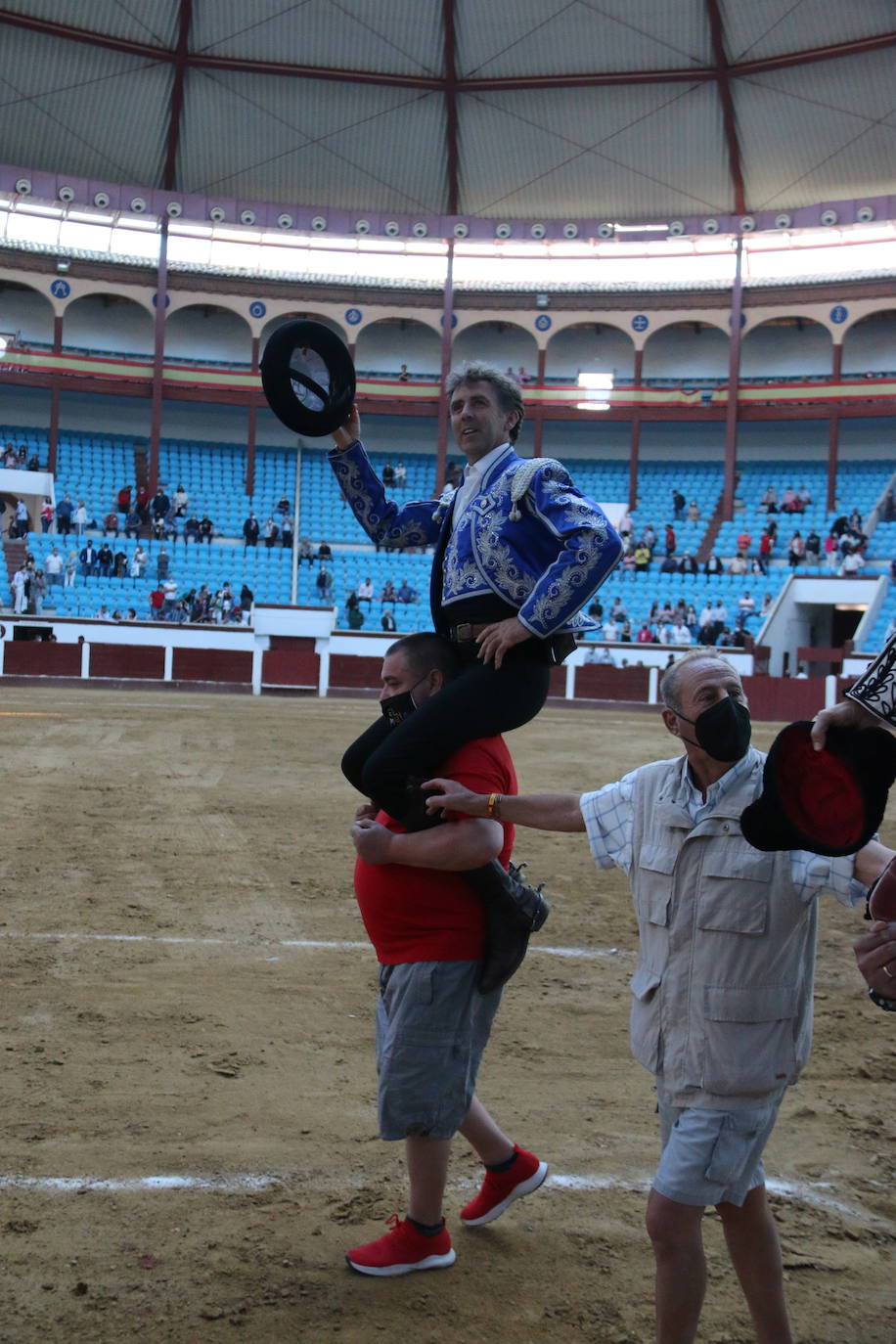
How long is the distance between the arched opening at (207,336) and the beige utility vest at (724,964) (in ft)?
102

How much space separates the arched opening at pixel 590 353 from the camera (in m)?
32.1

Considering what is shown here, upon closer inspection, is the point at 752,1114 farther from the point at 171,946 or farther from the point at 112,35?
the point at 112,35

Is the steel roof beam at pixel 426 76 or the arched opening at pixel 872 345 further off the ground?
the steel roof beam at pixel 426 76

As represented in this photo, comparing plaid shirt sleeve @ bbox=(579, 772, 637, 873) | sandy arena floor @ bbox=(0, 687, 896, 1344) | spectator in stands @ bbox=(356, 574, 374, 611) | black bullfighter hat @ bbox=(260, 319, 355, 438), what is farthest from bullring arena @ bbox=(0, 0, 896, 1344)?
plaid shirt sleeve @ bbox=(579, 772, 637, 873)

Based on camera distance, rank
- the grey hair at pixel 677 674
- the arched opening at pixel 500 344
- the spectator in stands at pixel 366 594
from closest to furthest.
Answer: the grey hair at pixel 677 674
the spectator in stands at pixel 366 594
the arched opening at pixel 500 344

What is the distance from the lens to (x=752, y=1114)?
1.96 metres

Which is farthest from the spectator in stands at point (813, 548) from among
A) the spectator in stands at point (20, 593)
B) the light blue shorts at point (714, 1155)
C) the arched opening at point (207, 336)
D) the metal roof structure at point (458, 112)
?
the light blue shorts at point (714, 1155)

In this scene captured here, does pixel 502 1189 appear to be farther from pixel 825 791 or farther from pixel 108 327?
pixel 108 327

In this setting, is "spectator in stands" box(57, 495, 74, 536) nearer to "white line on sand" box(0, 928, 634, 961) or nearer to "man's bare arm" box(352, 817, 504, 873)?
"white line on sand" box(0, 928, 634, 961)

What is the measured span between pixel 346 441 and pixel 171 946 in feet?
7.75

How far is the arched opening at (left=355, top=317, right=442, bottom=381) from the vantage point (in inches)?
1272

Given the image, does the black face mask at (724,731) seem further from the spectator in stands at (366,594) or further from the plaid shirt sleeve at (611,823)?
the spectator in stands at (366,594)

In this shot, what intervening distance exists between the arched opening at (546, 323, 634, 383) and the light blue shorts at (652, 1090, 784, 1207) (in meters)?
31.2

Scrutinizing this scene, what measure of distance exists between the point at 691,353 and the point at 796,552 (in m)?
8.19
